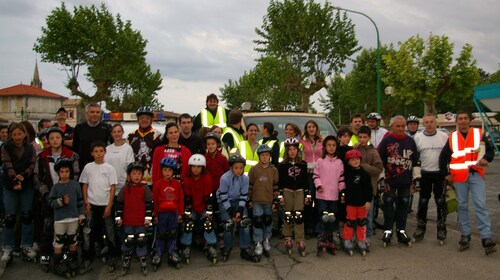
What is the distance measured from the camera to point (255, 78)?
41.1 m

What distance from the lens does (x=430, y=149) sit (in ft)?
21.8

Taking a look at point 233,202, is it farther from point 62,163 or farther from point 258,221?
point 62,163

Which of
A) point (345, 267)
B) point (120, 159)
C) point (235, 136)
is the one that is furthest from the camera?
point (235, 136)

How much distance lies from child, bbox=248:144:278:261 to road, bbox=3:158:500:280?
0.30m

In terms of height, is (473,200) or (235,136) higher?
(235,136)

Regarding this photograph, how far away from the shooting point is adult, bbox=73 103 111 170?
6109 millimetres

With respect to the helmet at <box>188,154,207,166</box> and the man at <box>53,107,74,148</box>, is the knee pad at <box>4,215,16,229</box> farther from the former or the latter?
the helmet at <box>188,154,207,166</box>

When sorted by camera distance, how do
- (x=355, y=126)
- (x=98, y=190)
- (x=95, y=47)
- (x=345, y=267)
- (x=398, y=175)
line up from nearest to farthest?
(x=345, y=267) → (x=98, y=190) → (x=398, y=175) → (x=355, y=126) → (x=95, y=47)

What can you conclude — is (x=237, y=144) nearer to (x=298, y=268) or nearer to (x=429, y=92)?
(x=298, y=268)

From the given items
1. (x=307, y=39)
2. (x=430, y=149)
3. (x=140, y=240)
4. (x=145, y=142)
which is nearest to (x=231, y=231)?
(x=140, y=240)

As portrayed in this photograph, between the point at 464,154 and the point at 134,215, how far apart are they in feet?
14.7

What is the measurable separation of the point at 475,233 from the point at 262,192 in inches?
146

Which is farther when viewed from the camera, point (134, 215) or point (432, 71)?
point (432, 71)

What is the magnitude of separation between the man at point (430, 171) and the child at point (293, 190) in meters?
1.85
